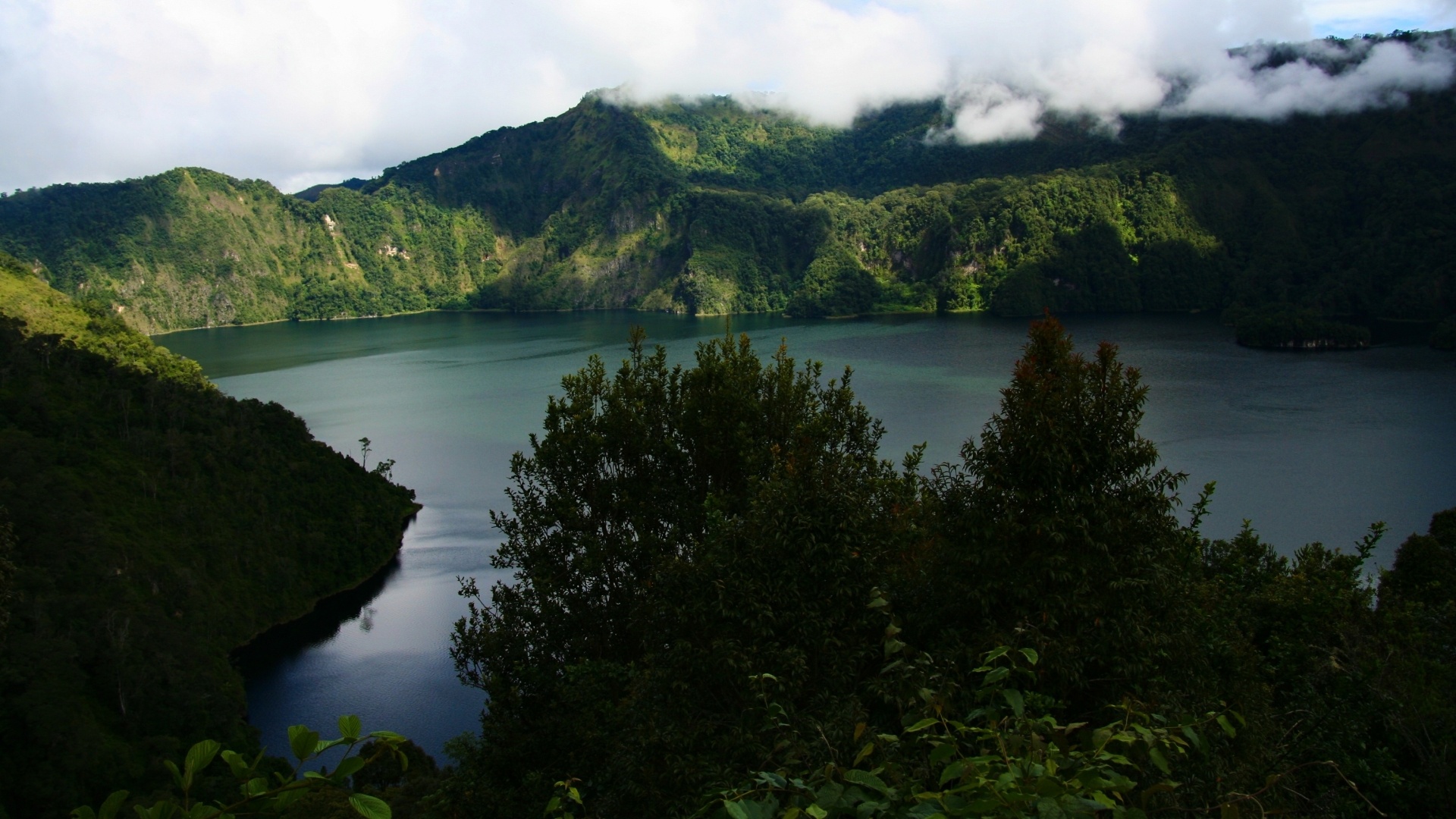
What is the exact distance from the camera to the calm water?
118 feet

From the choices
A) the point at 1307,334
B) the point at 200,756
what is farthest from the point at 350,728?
the point at 1307,334

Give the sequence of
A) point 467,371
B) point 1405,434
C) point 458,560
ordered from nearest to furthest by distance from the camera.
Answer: point 458,560
point 1405,434
point 467,371

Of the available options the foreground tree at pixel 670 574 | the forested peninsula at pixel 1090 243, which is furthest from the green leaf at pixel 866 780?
the forested peninsula at pixel 1090 243

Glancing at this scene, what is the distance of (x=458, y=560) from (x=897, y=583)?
1554 inches

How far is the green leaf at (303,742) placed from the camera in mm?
2363

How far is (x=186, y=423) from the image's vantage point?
2024 inches

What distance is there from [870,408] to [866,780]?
202 feet

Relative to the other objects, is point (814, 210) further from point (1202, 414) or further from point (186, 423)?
point (186, 423)

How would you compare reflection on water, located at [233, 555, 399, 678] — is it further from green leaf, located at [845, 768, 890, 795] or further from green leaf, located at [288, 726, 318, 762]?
green leaf, located at [845, 768, 890, 795]

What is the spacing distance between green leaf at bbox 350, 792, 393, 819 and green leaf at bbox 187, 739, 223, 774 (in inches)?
14.4

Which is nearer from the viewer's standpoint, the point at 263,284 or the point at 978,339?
the point at 978,339

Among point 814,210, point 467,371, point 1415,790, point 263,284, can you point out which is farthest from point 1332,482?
point 263,284

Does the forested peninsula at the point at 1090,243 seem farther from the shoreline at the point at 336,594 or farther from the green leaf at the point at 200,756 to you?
the green leaf at the point at 200,756

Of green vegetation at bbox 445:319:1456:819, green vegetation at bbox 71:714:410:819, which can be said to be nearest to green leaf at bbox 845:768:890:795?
green vegetation at bbox 445:319:1456:819
